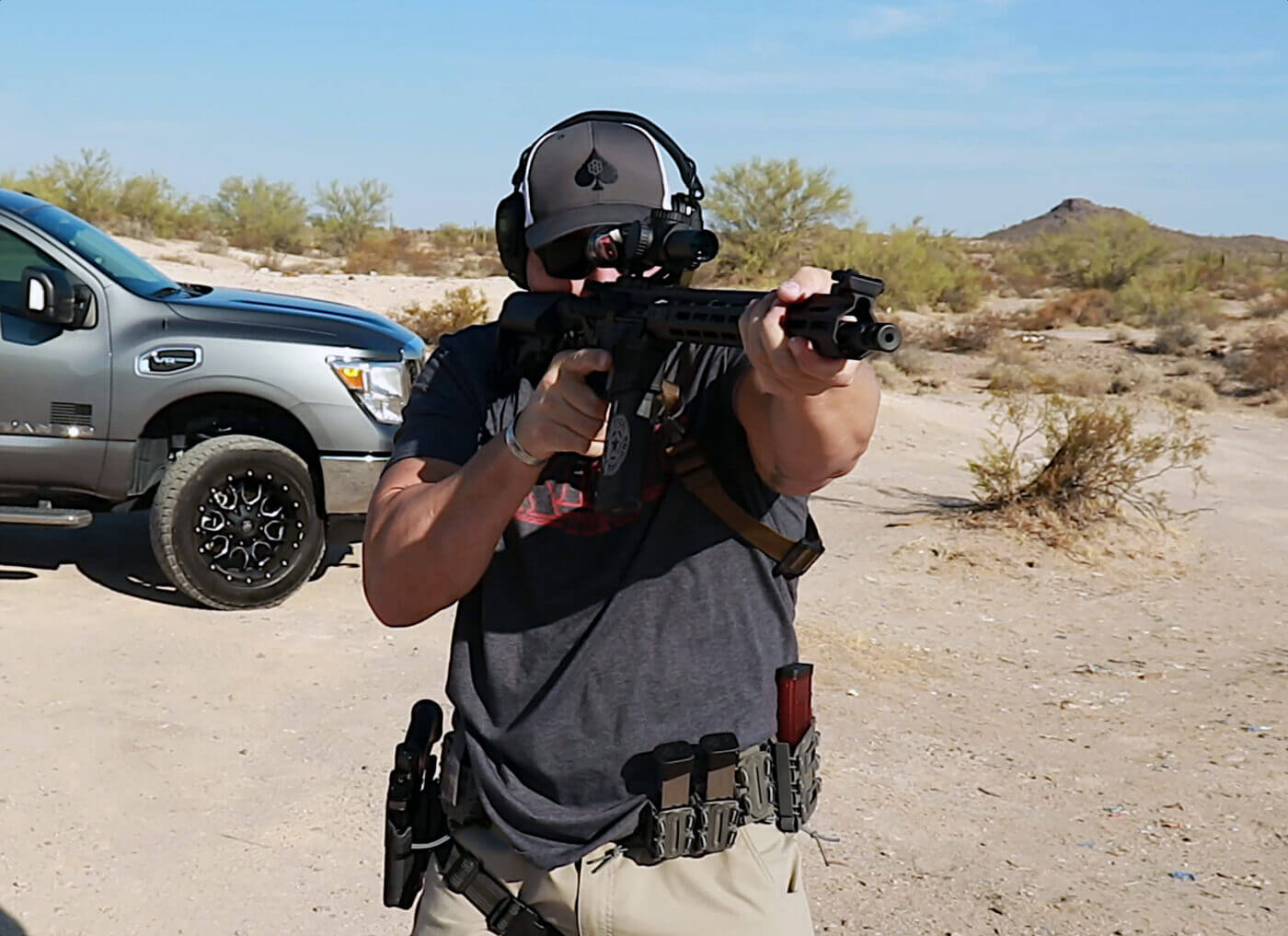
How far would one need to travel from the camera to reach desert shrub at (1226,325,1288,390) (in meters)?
19.4

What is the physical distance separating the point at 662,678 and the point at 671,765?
12 centimetres

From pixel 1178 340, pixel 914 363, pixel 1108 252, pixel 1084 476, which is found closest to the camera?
pixel 1084 476

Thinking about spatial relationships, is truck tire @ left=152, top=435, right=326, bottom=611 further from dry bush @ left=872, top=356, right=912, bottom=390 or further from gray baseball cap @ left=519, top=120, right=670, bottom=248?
dry bush @ left=872, top=356, right=912, bottom=390

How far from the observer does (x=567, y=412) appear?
1851mm

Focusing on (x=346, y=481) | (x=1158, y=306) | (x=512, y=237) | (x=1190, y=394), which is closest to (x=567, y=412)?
(x=512, y=237)

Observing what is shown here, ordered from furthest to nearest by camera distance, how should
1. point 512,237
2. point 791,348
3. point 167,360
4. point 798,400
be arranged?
1. point 167,360
2. point 512,237
3. point 798,400
4. point 791,348

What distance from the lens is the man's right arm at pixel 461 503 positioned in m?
1.86

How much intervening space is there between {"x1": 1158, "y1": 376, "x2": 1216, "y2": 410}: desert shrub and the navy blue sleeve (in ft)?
56.5

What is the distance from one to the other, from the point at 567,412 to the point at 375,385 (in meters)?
5.18

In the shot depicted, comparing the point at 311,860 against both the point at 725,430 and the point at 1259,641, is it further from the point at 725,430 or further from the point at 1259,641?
the point at 1259,641

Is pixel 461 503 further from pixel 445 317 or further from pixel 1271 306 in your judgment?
pixel 1271 306

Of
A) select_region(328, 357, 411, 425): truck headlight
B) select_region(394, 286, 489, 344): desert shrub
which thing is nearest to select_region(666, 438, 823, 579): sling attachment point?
select_region(328, 357, 411, 425): truck headlight

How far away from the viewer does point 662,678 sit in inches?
80.0

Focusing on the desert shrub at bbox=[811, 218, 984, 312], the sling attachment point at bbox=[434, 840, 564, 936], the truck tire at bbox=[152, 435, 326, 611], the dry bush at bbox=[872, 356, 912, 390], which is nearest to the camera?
the sling attachment point at bbox=[434, 840, 564, 936]
